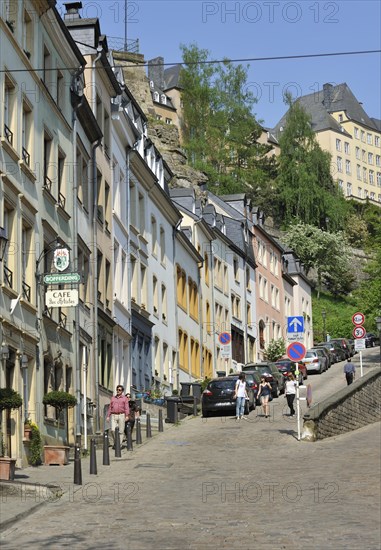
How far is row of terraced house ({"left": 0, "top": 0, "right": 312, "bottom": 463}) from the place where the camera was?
26.0 m

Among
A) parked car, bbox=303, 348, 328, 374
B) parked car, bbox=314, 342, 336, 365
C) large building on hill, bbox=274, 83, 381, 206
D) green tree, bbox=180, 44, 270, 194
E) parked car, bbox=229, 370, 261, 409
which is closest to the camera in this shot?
parked car, bbox=229, 370, 261, 409

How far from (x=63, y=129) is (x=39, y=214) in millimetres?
4250

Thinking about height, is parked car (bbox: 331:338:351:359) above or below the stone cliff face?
below

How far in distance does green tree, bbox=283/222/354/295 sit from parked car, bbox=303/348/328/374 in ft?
115

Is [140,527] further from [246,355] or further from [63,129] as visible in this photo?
[246,355]

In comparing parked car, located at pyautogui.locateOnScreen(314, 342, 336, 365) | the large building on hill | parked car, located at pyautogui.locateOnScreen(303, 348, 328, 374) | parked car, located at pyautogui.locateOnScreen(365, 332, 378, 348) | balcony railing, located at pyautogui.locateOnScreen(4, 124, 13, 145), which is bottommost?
parked car, located at pyautogui.locateOnScreen(303, 348, 328, 374)

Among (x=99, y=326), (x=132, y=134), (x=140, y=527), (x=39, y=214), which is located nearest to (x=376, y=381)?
(x=99, y=326)

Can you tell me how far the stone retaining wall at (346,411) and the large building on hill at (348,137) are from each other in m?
102

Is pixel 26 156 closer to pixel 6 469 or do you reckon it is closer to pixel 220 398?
pixel 6 469

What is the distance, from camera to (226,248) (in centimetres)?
6525

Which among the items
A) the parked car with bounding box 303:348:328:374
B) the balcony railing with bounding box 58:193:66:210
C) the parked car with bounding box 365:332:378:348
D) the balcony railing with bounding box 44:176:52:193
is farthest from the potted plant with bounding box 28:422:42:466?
the parked car with bounding box 365:332:378:348

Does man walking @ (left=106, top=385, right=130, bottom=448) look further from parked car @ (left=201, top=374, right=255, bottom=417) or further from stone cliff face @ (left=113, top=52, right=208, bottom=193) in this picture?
stone cliff face @ (left=113, top=52, right=208, bottom=193)

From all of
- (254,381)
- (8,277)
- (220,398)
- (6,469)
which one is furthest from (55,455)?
(254,381)

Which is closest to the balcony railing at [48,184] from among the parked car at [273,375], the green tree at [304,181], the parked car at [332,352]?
the parked car at [273,375]
